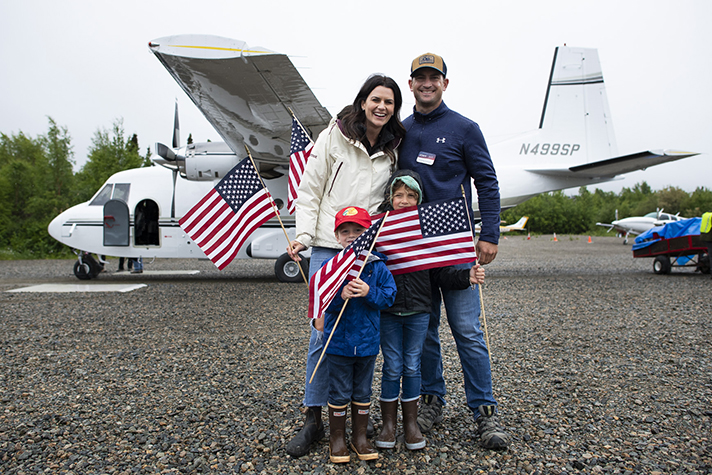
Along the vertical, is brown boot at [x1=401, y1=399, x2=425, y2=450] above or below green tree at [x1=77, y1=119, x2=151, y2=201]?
below

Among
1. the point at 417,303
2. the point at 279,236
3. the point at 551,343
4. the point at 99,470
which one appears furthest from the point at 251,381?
the point at 279,236

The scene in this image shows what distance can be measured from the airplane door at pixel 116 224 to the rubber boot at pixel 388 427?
952 cm

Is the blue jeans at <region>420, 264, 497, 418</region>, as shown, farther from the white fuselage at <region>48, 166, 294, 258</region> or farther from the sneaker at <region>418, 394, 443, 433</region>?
the white fuselage at <region>48, 166, 294, 258</region>

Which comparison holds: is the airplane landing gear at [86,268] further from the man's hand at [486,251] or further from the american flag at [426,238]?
the man's hand at [486,251]

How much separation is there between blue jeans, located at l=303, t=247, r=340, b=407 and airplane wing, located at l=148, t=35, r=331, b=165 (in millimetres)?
2517

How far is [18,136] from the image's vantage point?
86.1ft

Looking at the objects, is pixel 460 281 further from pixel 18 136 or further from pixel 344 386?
pixel 18 136

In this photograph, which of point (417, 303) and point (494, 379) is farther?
point (494, 379)

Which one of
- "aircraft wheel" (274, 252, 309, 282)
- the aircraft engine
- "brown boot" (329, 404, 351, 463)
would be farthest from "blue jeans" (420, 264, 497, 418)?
the aircraft engine

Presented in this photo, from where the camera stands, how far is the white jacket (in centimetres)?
244

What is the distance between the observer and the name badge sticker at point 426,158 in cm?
254

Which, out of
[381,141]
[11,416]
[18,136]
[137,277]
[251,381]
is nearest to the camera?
[381,141]

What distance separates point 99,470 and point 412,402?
159 centimetres

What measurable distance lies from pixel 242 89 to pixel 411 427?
5814 millimetres
